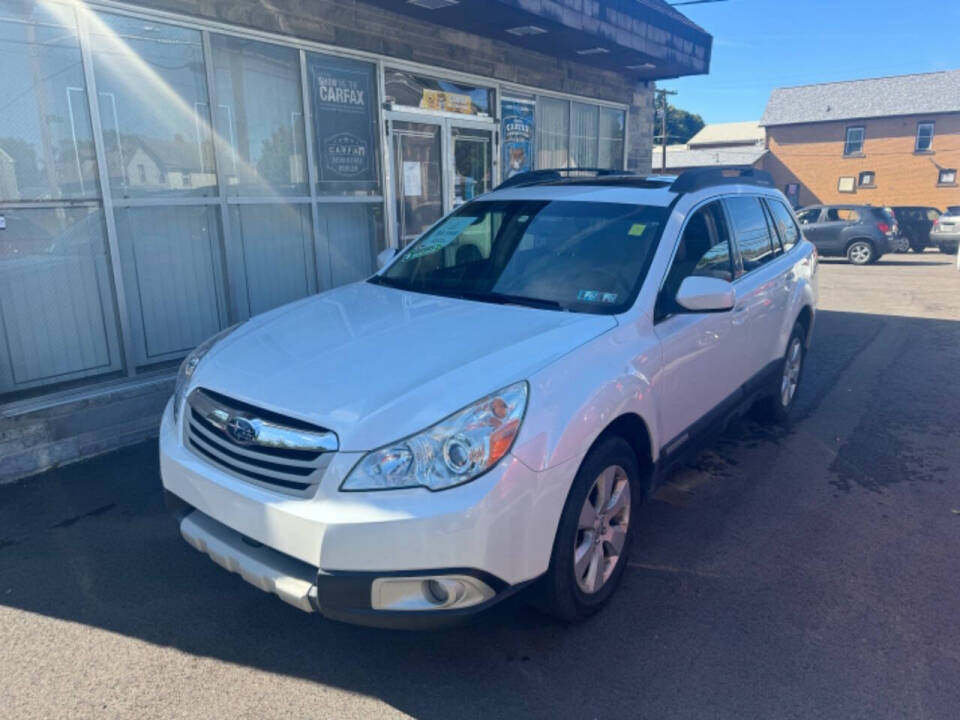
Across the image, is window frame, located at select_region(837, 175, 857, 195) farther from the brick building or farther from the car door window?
the car door window

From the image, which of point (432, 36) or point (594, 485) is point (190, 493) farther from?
point (432, 36)

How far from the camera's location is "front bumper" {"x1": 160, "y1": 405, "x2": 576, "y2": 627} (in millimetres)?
2205

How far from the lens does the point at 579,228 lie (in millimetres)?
3705

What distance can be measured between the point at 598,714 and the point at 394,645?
0.86 metres

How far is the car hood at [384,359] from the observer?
235 centimetres

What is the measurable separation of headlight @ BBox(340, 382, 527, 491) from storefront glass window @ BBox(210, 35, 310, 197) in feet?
14.1

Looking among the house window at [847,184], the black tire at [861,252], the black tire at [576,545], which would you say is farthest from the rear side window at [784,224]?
the house window at [847,184]

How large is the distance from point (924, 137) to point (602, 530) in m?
41.1

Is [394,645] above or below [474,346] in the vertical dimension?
below

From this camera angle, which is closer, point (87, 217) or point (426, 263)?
point (426, 263)

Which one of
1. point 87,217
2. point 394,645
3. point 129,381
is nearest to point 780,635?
point 394,645

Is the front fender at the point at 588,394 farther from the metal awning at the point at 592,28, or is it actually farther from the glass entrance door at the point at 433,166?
the glass entrance door at the point at 433,166

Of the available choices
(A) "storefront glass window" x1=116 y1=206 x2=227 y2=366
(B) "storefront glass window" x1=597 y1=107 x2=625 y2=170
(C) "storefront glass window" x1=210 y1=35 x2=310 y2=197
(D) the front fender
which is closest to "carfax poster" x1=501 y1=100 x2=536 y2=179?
(B) "storefront glass window" x1=597 y1=107 x2=625 y2=170

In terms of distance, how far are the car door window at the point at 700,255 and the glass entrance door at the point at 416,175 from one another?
426 cm
